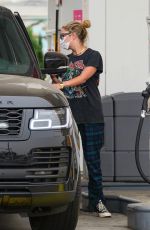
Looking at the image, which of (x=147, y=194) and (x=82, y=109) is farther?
(x=147, y=194)

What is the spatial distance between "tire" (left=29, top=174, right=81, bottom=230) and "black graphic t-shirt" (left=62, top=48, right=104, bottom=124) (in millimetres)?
1684

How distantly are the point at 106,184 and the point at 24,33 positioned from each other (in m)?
2.95

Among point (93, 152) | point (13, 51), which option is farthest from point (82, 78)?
point (13, 51)

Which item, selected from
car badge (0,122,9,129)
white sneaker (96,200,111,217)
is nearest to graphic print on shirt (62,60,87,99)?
white sneaker (96,200,111,217)

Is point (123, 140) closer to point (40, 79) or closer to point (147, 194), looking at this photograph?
point (147, 194)

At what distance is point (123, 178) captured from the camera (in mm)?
10641

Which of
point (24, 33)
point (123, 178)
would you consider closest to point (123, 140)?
point (123, 178)

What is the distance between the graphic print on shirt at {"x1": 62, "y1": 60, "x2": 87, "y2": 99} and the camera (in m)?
8.79

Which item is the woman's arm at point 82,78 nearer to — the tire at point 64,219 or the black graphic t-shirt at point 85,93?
the black graphic t-shirt at point 85,93

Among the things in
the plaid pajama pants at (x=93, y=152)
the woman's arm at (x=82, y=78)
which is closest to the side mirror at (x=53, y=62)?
the woman's arm at (x=82, y=78)

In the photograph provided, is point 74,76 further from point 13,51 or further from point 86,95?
point 13,51

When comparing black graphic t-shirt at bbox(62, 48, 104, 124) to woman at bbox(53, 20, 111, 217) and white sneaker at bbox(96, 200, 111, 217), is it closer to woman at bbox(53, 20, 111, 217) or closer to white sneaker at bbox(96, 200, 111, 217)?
woman at bbox(53, 20, 111, 217)

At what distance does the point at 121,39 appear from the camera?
10953 millimetres

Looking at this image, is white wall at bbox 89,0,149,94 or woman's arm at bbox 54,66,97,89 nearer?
woman's arm at bbox 54,66,97,89
